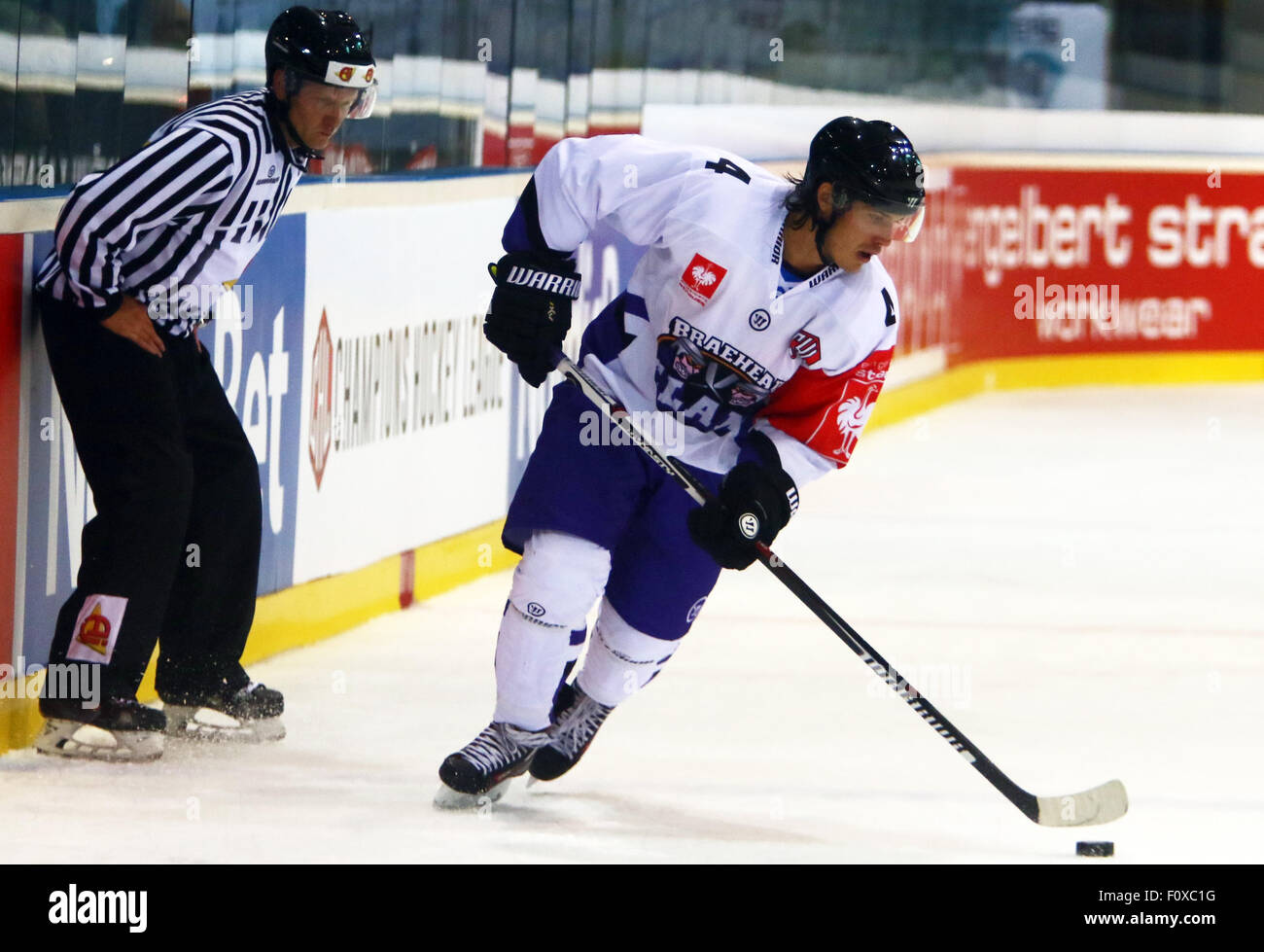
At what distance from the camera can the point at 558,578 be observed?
12.5 feet

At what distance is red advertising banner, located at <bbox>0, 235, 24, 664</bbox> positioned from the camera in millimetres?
4102

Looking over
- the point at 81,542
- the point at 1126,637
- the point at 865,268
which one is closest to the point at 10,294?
the point at 81,542

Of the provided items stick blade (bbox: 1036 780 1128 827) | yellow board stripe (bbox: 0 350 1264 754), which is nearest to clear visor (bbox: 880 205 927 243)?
stick blade (bbox: 1036 780 1128 827)

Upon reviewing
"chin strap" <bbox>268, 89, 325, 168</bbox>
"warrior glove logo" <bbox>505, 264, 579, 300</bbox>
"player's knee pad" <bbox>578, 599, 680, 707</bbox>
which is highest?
"chin strap" <bbox>268, 89, 325, 168</bbox>

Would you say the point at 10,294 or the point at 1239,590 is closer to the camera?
the point at 10,294

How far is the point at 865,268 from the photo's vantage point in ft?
12.6

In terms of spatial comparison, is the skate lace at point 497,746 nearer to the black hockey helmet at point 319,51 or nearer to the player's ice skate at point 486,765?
the player's ice skate at point 486,765

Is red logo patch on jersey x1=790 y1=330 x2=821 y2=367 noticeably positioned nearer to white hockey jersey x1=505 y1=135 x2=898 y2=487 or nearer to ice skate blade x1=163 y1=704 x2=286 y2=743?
white hockey jersey x1=505 y1=135 x2=898 y2=487

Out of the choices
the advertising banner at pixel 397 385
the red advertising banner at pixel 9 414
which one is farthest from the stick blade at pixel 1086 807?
the advertising banner at pixel 397 385

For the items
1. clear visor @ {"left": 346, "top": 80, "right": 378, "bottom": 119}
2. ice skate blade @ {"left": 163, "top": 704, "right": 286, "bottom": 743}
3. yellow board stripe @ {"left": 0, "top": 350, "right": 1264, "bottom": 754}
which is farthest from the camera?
yellow board stripe @ {"left": 0, "top": 350, "right": 1264, "bottom": 754}

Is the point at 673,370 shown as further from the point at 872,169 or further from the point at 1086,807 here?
the point at 1086,807

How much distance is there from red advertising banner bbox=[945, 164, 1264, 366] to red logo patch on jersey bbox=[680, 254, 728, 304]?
8.61 meters
